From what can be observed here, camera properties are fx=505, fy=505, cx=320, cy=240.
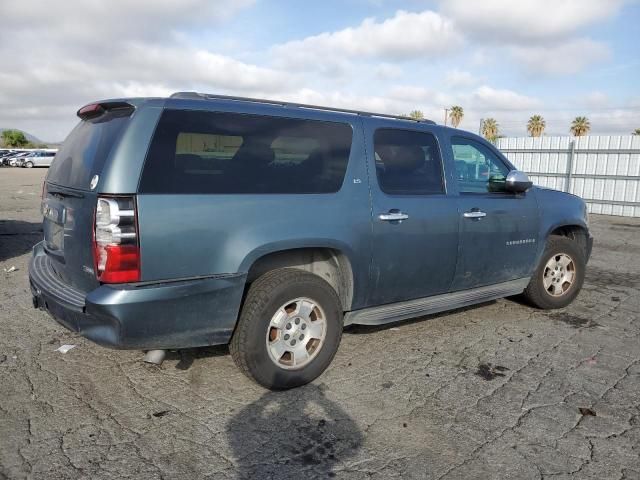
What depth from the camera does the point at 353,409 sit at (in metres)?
3.30

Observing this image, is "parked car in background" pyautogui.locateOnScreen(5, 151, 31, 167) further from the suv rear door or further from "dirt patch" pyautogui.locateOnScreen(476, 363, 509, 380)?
"dirt patch" pyautogui.locateOnScreen(476, 363, 509, 380)

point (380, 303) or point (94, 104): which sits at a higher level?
point (94, 104)

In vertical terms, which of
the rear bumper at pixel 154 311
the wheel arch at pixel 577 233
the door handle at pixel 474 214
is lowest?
the rear bumper at pixel 154 311

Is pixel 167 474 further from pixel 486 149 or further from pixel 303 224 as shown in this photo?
pixel 486 149

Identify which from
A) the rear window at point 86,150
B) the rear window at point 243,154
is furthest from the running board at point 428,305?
→ the rear window at point 86,150

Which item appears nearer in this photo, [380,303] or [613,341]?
[380,303]

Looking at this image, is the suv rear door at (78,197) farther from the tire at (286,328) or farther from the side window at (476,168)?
the side window at (476,168)

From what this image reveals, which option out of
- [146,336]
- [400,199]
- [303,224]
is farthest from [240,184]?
[400,199]

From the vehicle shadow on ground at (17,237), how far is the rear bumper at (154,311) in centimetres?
557

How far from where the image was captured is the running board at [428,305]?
398 cm

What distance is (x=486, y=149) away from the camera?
16.2ft

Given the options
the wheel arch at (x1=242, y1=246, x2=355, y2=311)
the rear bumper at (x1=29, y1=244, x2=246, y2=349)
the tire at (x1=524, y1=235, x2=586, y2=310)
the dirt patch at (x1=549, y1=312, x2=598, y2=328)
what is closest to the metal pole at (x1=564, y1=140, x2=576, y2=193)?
the tire at (x1=524, y1=235, x2=586, y2=310)

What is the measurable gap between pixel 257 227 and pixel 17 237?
810 cm

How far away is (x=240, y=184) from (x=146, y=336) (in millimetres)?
1088
